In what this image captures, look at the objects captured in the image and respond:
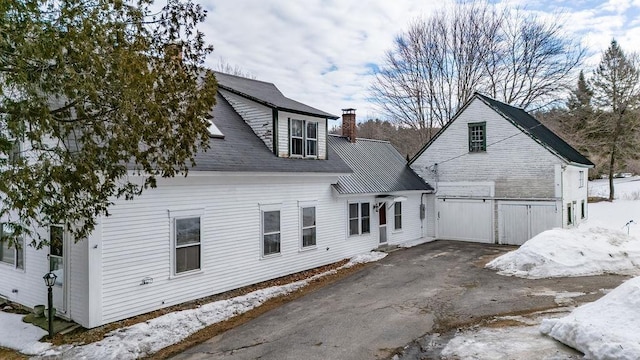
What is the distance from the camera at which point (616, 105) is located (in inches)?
1464

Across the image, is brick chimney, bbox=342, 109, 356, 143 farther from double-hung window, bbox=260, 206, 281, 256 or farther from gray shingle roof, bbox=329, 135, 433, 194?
double-hung window, bbox=260, 206, 281, 256

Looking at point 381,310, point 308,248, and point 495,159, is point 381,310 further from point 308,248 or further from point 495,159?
point 495,159

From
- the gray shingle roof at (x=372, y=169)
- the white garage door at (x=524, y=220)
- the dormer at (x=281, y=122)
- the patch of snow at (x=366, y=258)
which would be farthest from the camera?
the white garage door at (x=524, y=220)

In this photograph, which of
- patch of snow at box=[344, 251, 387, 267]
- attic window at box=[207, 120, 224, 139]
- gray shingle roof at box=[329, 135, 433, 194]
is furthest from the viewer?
gray shingle roof at box=[329, 135, 433, 194]

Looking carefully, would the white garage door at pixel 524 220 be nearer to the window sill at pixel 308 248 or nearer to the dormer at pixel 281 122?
the dormer at pixel 281 122

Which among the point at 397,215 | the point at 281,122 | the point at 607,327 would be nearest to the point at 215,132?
the point at 281,122

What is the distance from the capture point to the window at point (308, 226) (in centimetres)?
1440

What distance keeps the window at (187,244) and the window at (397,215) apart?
10992mm

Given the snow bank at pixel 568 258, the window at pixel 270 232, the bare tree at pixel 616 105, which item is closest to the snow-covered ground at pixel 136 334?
the window at pixel 270 232

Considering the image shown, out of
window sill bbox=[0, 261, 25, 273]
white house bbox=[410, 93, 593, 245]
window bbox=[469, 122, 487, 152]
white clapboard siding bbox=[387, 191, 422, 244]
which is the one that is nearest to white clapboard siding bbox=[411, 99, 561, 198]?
white house bbox=[410, 93, 593, 245]

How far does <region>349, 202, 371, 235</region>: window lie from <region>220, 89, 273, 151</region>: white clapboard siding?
4.85 m

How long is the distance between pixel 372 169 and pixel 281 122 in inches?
273

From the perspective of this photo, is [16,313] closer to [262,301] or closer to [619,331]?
[262,301]

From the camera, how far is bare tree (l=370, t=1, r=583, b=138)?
102ft
